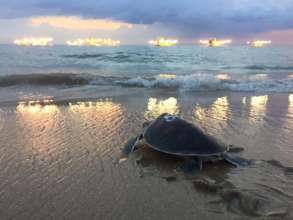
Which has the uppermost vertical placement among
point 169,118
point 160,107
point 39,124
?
point 169,118

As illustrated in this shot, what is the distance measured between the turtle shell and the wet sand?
20 cm

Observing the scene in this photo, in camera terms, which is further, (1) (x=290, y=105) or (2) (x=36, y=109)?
(1) (x=290, y=105)

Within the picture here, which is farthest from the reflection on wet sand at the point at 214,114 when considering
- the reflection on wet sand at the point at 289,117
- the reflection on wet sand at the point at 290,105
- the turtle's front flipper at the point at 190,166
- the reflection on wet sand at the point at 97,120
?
the turtle's front flipper at the point at 190,166

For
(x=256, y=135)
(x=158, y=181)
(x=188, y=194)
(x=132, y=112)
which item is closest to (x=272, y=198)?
(x=188, y=194)

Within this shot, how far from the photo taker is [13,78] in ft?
47.0

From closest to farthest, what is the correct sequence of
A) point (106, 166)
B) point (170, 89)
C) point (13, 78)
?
point (106, 166)
point (170, 89)
point (13, 78)

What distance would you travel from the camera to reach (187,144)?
4.30m

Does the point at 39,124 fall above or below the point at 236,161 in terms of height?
below

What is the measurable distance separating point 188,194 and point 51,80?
12.0 metres

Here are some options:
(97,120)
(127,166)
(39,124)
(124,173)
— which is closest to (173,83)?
(97,120)

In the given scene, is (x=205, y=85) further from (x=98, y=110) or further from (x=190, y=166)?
(x=190, y=166)

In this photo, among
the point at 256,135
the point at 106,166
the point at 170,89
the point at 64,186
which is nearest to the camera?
the point at 64,186

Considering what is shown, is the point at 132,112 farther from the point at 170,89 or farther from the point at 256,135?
the point at 170,89

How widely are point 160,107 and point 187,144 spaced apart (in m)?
4.37
